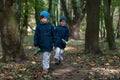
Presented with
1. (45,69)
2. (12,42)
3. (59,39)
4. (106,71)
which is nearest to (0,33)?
(12,42)

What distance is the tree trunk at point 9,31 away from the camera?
1257 centimetres

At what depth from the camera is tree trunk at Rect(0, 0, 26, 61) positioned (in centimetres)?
1257

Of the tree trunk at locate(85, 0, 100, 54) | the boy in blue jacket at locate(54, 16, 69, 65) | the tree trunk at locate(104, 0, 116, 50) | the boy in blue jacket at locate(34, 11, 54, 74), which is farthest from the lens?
the tree trunk at locate(104, 0, 116, 50)

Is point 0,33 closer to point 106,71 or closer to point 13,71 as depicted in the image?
point 13,71

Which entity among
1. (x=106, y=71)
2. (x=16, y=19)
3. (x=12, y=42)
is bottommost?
(x=106, y=71)

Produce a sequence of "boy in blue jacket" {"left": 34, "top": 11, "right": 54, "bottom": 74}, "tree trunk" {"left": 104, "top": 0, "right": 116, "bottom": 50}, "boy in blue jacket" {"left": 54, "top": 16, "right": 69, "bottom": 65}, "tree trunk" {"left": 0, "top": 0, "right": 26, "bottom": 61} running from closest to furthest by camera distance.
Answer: "boy in blue jacket" {"left": 34, "top": 11, "right": 54, "bottom": 74}, "boy in blue jacket" {"left": 54, "top": 16, "right": 69, "bottom": 65}, "tree trunk" {"left": 0, "top": 0, "right": 26, "bottom": 61}, "tree trunk" {"left": 104, "top": 0, "right": 116, "bottom": 50}

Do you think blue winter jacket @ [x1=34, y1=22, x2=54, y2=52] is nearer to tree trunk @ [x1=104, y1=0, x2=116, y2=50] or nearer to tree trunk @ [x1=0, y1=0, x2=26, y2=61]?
tree trunk @ [x1=0, y1=0, x2=26, y2=61]

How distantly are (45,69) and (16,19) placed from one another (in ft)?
10.3

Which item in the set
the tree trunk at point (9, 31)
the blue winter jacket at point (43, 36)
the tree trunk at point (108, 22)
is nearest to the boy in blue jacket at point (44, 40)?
the blue winter jacket at point (43, 36)

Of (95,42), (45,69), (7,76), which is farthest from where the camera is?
(95,42)

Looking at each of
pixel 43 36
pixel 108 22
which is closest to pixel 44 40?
pixel 43 36

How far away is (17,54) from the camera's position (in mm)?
12922

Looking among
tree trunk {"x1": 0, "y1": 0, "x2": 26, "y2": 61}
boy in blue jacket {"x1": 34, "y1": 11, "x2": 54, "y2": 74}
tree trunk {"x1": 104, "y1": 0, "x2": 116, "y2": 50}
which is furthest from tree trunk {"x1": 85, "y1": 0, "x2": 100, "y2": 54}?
boy in blue jacket {"x1": 34, "y1": 11, "x2": 54, "y2": 74}

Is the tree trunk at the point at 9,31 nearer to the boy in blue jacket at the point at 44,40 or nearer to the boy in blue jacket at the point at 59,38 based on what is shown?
the boy in blue jacket at the point at 59,38
